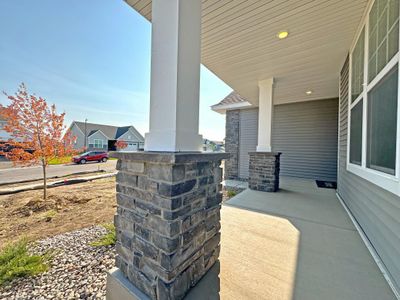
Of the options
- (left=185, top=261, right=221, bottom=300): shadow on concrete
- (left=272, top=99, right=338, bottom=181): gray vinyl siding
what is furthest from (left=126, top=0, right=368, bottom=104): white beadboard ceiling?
(left=185, top=261, right=221, bottom=300): shadow on concrete

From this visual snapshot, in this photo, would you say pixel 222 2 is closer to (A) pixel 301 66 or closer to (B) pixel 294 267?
(A) pixel 301 66

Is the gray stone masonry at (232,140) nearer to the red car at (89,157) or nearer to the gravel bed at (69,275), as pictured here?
the gravel bed at (69,275)

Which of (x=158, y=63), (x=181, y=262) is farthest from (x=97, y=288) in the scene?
(x=158, y=63)

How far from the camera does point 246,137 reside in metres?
8.00

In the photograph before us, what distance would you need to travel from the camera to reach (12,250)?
208cm

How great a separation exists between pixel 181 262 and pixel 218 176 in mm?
720

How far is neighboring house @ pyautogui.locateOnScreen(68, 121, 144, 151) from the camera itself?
2580cm

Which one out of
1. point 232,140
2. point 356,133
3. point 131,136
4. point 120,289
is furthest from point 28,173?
point 131,136

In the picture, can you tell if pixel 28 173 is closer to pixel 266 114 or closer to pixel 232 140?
pixel 232 140

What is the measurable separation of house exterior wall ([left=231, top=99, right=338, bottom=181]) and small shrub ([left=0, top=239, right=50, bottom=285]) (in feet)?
23.0

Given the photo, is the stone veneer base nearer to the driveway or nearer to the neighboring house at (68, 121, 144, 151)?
the driveway

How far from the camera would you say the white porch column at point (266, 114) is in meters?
4.62

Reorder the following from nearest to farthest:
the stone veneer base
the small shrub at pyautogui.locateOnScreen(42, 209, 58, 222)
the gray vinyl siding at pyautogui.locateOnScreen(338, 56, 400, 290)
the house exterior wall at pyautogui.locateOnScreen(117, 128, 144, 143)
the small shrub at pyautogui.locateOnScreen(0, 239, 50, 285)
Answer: the stone veneer base, the gray vinyl siding at pyautogui.locateOnScreen(338, 56, 400, 290), the small shrub at pyautogui.locateOnScreen(0, 239, 50, 285), the small shrub at pyautogui.locateOnScreen(42, 209, 58, 222), the house exterior wall at pyautogui.locateOnScreen(117, 128, 144, 143)

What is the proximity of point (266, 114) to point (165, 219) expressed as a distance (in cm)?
429
